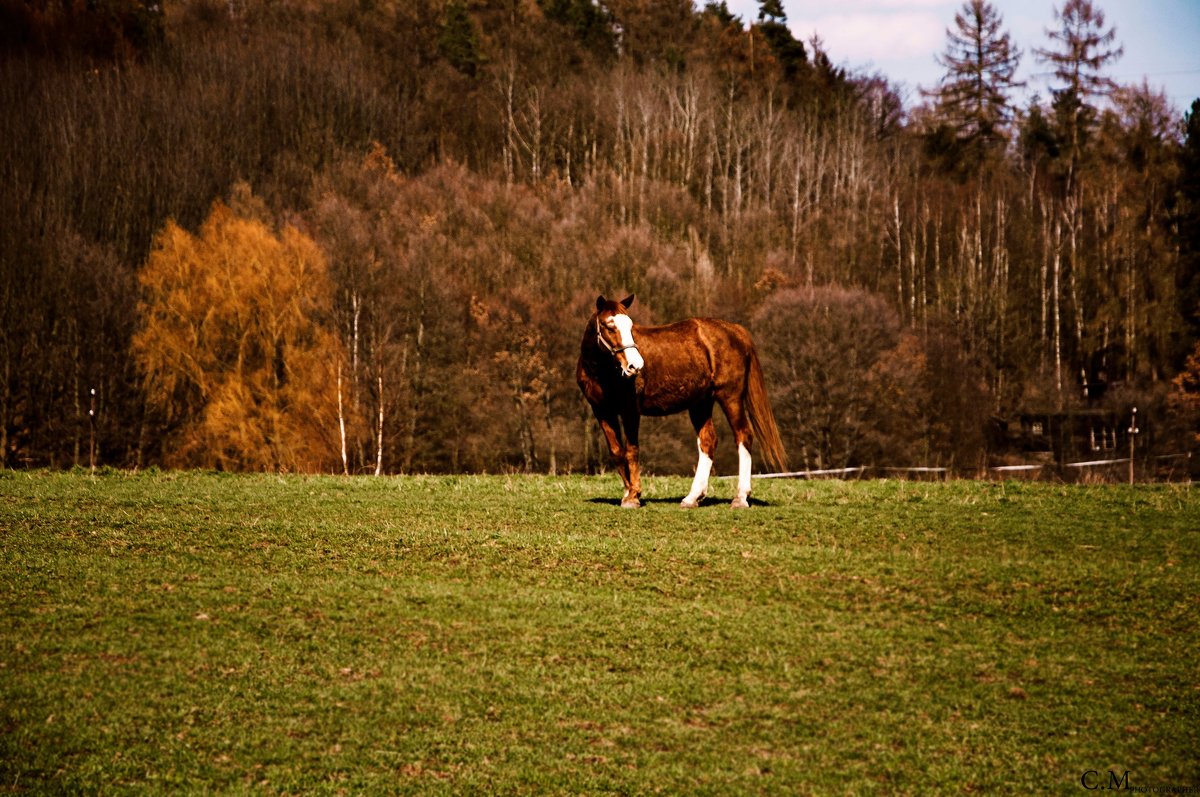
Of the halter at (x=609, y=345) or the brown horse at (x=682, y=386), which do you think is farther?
the brown horse at (x=682, y=386)

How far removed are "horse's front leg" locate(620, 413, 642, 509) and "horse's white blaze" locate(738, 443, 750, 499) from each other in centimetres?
144

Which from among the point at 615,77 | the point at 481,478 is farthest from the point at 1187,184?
the point at 481,478

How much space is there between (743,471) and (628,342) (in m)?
2.71

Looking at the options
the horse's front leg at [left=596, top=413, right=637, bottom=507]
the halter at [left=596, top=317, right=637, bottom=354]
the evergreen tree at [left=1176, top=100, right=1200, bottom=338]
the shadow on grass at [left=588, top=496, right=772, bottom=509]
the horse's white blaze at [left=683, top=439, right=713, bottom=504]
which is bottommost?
the shadow on grass at [left=588, top=496, right=772, bottom=509]

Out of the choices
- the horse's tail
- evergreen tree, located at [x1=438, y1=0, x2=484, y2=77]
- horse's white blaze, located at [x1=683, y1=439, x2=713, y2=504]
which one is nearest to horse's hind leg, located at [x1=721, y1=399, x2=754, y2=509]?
the horse's tail

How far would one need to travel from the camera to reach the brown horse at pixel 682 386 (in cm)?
1764

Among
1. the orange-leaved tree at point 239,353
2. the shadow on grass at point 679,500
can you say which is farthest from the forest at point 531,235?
the shadow on grass at point 679,500

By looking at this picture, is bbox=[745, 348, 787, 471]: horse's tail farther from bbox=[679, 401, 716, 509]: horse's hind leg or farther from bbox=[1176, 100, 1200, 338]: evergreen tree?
bbox=[1176, 100, 1200, 338]: evergreen tree

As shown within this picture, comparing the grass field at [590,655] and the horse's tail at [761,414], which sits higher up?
the horse's tail at [761,414]

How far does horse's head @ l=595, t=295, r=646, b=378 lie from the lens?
1673 centimetres

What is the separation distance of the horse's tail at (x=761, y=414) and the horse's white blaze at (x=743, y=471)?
0.44 m

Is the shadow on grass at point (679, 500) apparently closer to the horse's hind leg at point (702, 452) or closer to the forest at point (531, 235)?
the horse's hind leg at point (702, 452)

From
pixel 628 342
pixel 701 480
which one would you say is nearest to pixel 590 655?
pixel 628 342

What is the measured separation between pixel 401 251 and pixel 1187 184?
54329mm
